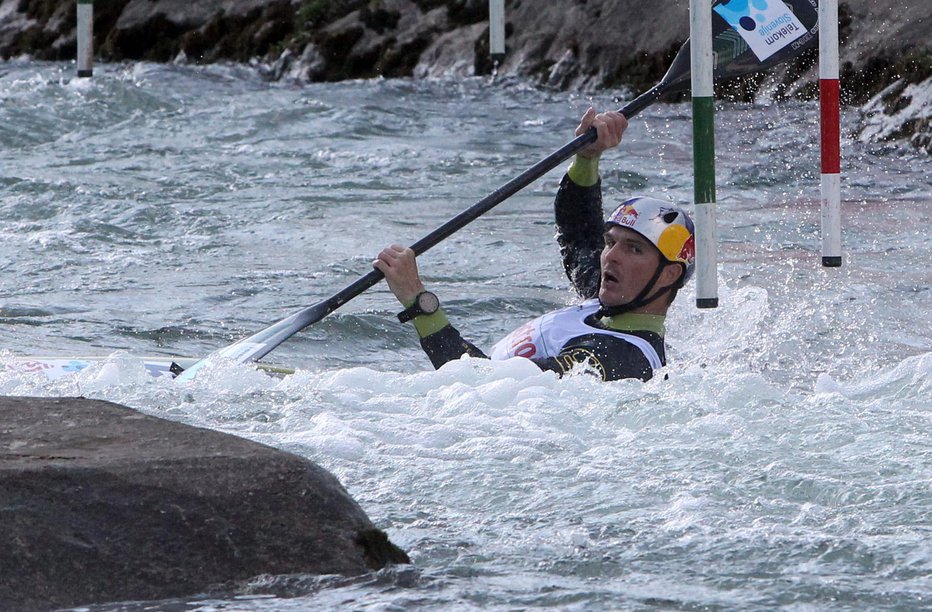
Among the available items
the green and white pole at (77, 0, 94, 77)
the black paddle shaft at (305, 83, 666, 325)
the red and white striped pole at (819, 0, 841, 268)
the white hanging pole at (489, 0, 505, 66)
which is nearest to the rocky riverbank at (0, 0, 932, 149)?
the white hanging pole at (489, 0, 505, 66)

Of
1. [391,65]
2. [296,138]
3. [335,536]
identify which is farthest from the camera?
[391,65]

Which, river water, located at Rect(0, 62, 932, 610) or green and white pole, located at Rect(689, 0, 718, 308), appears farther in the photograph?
green and white pole, located at Rect(689, 0, 718, 308)

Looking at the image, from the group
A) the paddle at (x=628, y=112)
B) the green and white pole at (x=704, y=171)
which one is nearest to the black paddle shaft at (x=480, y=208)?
the paddle at (x=628, y=112)

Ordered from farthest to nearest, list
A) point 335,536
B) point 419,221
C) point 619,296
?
point 419,221 < point 619,296 < point 335,536

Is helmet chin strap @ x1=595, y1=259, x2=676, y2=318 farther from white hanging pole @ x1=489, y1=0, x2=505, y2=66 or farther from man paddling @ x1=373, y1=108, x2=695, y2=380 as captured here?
white hanging pole @ x1=489, y1=0, x2=505, y2=66

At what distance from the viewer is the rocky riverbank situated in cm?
1173

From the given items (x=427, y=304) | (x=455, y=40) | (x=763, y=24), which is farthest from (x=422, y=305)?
(x=455, y=40)

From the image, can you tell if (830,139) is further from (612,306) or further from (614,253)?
(612,306)

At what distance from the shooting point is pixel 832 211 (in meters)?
4.96

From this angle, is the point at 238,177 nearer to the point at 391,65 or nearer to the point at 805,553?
the point at 391,65

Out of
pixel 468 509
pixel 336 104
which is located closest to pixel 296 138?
pixel 336 104

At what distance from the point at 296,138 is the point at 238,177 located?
1.57 meters

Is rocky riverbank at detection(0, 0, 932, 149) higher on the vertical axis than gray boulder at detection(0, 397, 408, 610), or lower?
higher

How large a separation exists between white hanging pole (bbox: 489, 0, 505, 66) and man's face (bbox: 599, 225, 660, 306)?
27.5 ft
